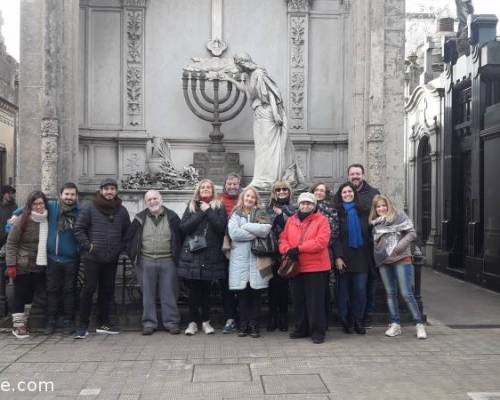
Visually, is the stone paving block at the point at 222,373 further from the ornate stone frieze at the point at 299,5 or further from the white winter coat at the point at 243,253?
the ornate stone frieze at the point at 299,5

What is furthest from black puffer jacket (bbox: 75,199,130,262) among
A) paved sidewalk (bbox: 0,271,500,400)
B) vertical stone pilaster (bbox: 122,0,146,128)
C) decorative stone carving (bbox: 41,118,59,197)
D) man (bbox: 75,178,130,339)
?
vertical stone pilaster (bbox: 122,0,146,128)

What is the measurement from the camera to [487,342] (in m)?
6.70

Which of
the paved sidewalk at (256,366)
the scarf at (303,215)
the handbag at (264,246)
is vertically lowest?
the paved sidewalk at (256,366)

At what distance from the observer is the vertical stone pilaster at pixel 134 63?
36.3 feet

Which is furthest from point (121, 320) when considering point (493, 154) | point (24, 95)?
point (493, 154)

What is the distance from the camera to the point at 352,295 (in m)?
7.05

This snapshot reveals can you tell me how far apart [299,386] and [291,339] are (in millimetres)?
1676

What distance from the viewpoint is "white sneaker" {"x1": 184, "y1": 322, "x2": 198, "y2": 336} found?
684cm

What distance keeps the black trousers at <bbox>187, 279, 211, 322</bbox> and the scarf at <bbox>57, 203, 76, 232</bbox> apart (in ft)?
4.73

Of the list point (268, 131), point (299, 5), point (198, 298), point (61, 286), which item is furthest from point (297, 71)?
point (61, 286)

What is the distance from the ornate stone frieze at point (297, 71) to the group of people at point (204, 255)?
4.48m

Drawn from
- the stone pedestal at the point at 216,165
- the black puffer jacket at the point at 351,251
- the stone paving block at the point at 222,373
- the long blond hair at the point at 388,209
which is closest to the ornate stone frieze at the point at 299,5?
the stone pedestal at the point at 216,165

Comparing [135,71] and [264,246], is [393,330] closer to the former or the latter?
[264,246]

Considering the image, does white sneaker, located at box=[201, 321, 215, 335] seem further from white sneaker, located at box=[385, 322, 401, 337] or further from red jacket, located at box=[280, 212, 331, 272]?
white sneaker, located at box=[385, 322, 401, 337]
